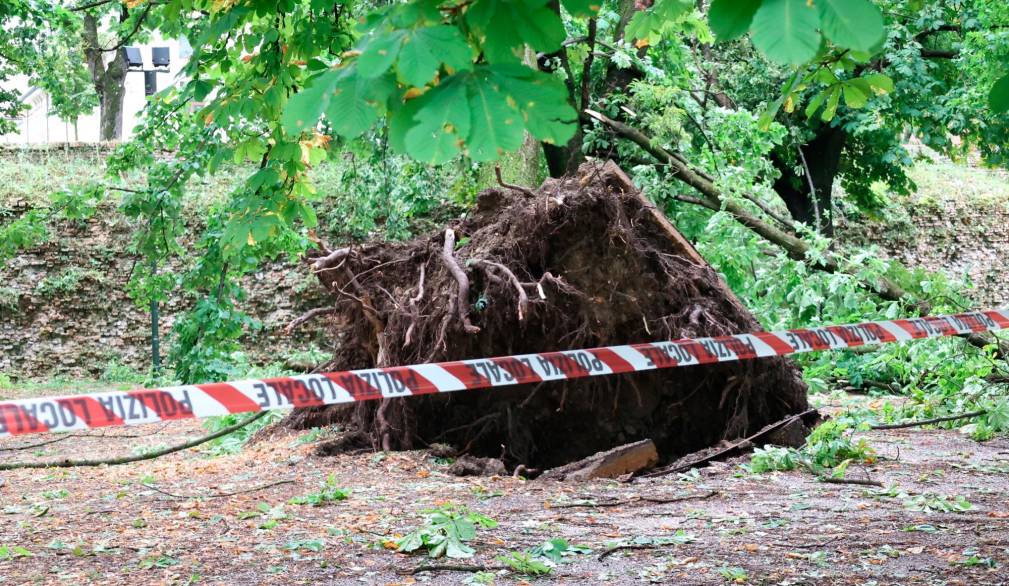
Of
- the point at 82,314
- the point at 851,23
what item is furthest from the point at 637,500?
the point at 82,314

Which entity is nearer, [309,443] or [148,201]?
[309,443]

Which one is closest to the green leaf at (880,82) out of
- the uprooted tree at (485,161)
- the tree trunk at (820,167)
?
the uprooted tree at (485,161)

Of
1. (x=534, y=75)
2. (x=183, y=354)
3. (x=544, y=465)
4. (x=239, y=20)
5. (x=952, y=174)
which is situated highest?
(x=952, y=174)

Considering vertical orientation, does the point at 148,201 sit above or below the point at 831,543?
above

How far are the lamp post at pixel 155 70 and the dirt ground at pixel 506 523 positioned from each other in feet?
9.46

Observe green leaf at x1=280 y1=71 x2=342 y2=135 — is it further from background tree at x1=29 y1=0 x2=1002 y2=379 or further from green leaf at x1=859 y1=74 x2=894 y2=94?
green leaf at x1=859 y1=74 x2=894 y2=94

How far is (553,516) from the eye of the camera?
384 centimetres

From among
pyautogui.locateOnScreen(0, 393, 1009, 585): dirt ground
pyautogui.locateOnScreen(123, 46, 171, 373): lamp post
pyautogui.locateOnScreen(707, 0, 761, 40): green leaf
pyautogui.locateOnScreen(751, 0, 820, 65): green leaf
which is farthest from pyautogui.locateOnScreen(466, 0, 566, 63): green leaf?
pyautogui.locateOnScreen(123, 46, 171, 373): lamp post

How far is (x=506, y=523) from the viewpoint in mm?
3680

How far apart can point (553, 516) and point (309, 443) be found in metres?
2.20

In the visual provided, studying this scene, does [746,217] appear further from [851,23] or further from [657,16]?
[851,23]

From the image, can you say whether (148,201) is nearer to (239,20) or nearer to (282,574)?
(239,20)

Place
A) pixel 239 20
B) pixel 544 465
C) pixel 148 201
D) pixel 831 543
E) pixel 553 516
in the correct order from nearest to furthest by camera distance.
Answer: pixel 831 543, pixel 239 20, pixel 553 516, pixel 544 465, pixel 148 201

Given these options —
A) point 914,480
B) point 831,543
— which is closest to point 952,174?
point 914,480
